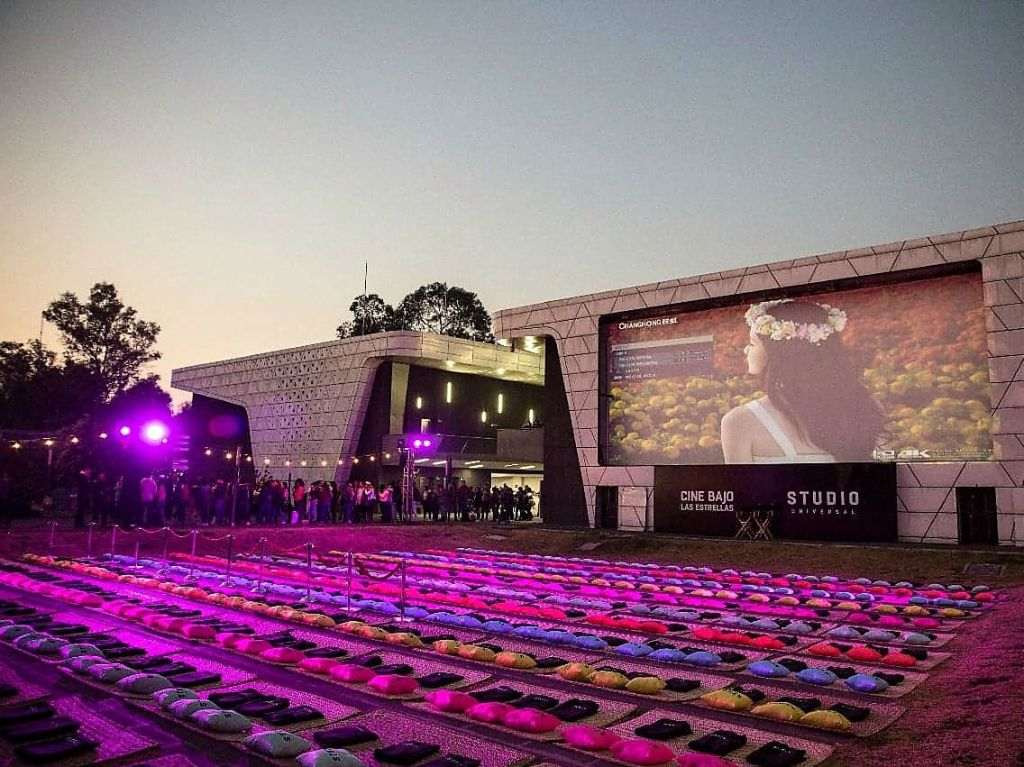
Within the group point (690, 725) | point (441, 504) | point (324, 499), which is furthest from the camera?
Result: point (441, 504)

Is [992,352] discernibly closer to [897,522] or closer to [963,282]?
[963,282]

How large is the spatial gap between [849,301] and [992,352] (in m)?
3.31

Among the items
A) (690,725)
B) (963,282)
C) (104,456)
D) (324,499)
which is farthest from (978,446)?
(104,456)

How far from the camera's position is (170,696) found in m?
5.72

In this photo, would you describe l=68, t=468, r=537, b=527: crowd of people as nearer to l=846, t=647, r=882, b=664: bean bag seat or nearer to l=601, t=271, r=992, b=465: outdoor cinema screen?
l=601, t=271, r=992, b=465: outdoor cinema screen

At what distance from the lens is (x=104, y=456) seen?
19781 millimetres

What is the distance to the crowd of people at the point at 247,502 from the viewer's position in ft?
62.9

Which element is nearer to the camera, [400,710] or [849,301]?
[400,710]

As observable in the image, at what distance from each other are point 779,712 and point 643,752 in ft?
4.86

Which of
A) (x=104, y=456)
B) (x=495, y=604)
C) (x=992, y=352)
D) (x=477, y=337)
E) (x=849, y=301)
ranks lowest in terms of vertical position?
(x=495, y=604)

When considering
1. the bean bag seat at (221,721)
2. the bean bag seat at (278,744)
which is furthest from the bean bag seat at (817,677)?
the bean bag seat at (221,721)

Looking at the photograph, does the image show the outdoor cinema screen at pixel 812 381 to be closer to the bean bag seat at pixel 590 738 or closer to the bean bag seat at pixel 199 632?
the bean bag seat at pixel 199 632

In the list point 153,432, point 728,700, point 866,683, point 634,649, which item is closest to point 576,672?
point 634,649

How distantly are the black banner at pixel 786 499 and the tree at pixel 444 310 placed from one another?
35.1 m
